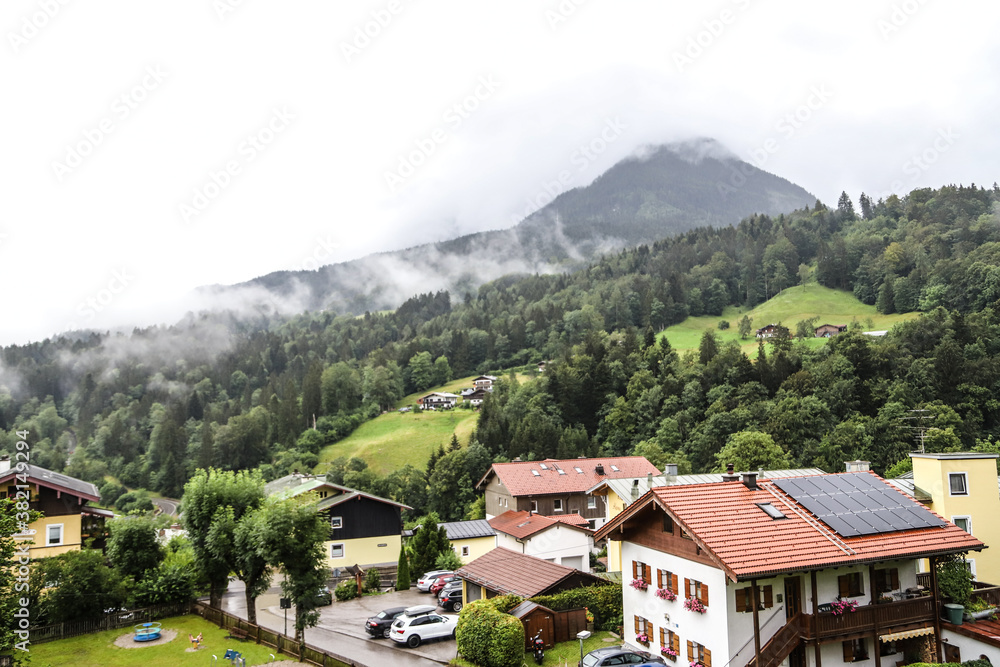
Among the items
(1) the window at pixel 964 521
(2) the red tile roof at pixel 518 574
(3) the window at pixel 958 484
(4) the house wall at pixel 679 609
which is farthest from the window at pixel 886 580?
(2) the red tile roof at pixel 518 574

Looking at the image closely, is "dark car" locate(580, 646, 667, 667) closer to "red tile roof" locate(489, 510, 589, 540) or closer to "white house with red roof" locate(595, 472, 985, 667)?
"white house with red roof" locate(595, 472, 985, 667)

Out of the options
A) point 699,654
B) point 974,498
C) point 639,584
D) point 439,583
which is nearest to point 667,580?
point 639,584

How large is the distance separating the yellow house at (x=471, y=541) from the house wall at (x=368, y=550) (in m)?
4.71

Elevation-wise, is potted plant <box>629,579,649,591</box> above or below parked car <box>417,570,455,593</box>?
above

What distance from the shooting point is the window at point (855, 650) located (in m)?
21.9

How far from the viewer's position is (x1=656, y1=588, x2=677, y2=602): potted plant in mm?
23344

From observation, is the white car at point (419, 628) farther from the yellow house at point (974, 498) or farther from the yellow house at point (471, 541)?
the yellow house at point (974, 498)

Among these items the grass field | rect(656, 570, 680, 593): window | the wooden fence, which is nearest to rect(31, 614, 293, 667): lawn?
the wooden fence

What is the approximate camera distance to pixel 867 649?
885 inches

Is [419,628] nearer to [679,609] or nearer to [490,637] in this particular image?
[490,637]

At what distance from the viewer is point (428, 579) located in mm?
41062

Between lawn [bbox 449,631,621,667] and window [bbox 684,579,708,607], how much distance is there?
219 inches

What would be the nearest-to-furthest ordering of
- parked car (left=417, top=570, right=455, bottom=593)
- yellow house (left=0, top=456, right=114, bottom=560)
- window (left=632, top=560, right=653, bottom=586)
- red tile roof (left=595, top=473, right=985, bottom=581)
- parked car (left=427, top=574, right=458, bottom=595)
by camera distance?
red tile roof (left=595, top=473, right=985, bottom=581)
window (left=632, top=560, right=653, bottom=586)
yellow house (left=0, top=456, right=114, bottom=560)
parked car (left=427, top=574, right=458, bottom=595)
parked car (left=417, top=570, right=455, bottom=593)

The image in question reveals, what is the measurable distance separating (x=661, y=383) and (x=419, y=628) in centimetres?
7816
